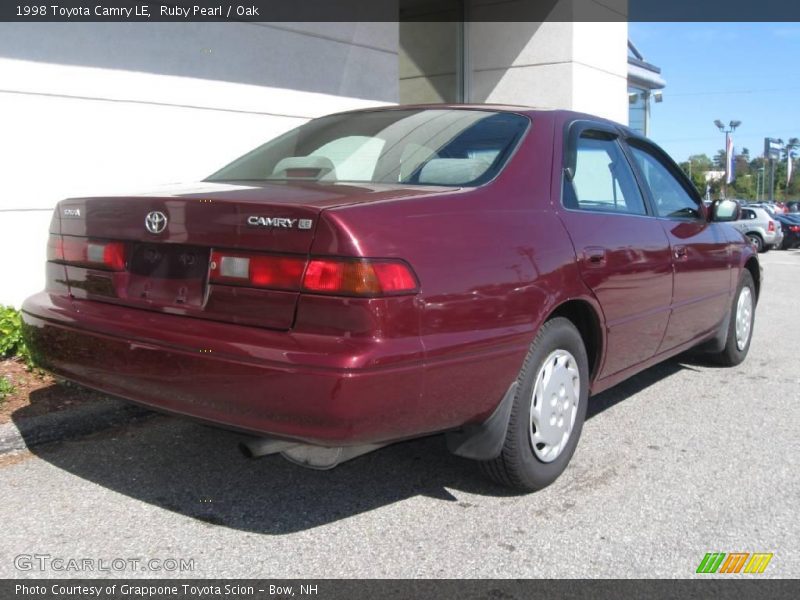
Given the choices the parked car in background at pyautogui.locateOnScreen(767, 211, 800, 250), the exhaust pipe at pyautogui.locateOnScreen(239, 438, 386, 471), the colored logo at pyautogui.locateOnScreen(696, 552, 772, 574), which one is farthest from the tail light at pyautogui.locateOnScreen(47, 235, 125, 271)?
the parked car in background at pyautogui.locateOnScreen(767, 211, 800, 250)

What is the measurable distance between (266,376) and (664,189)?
304 cm

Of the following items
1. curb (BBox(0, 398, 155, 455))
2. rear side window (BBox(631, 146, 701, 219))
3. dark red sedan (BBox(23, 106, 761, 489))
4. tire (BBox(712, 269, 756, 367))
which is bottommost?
curb (BBox(0, 398, 155, 455))

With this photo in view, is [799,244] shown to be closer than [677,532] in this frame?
No

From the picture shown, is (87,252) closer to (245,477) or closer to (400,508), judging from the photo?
(245,477)

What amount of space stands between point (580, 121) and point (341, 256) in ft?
6.23

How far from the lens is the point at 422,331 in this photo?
2561 millimetres

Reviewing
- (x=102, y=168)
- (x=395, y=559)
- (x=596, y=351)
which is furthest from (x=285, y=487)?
(x=102, y=168)

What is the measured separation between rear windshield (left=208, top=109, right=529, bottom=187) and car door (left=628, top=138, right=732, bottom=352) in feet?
4.22

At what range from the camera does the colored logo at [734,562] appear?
2.72 meters

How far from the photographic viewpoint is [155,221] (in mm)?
2828

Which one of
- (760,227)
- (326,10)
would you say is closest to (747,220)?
(760,227)

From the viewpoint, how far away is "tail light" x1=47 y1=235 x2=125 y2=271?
9.74 feet

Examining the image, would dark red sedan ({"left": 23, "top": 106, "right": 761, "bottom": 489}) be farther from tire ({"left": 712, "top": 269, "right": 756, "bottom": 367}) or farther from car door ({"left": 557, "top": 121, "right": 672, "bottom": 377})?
tire ({"left": 712, "top": 269, "right": 756, "bottom": 367})
